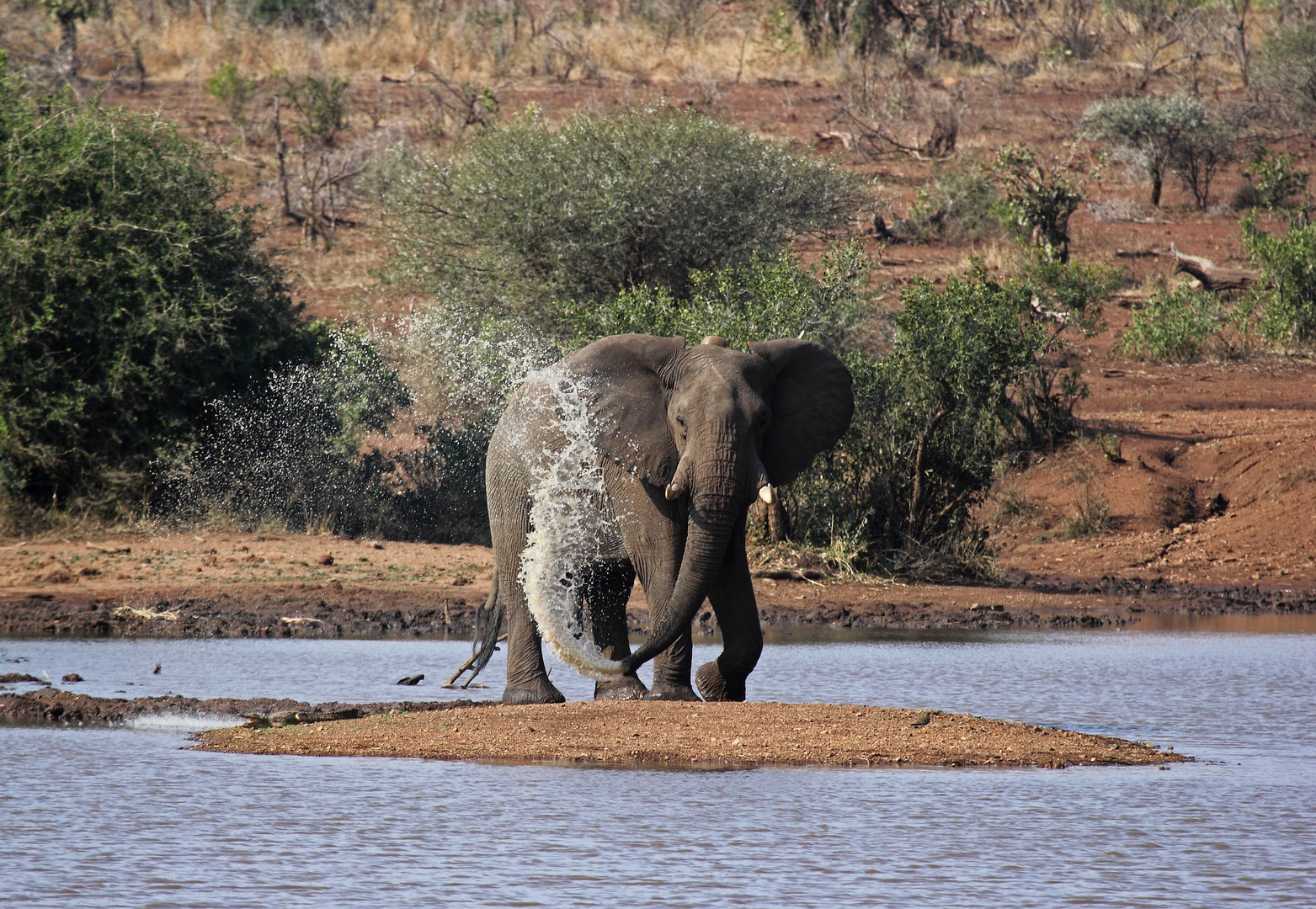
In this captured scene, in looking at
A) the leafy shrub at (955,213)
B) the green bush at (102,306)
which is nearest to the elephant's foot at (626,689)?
the green bush at (102,306)

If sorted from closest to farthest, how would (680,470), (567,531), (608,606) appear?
1. (680,470)
2. (567,531)
3. (608,606)

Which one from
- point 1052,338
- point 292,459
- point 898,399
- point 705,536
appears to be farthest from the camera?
point 1052,338

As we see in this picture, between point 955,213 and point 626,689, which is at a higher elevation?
point 955,213

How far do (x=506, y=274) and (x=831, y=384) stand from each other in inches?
620

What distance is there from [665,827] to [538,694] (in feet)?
12.0

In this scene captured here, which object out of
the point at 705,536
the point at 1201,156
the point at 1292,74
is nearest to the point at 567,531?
the point at 705,536

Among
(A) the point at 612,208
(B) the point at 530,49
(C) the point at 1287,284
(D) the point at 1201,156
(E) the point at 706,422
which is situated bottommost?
(E) the point at 706,422

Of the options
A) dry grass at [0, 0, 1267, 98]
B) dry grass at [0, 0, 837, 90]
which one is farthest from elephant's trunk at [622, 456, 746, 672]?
dry grass at [0, 0, 837, 90]

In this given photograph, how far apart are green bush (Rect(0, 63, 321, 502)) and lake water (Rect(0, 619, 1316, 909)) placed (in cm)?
1002

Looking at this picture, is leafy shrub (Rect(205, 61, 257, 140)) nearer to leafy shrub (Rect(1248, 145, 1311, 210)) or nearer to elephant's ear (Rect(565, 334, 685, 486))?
leafy shrub (Rect(1248, 145, 1311, 210))

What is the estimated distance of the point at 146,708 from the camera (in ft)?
35.6

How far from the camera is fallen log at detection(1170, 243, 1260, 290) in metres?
30.3

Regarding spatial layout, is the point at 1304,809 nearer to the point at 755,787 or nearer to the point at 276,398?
the point at 755,787

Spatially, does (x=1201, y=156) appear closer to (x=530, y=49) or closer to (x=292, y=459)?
(x=530, y=49)
